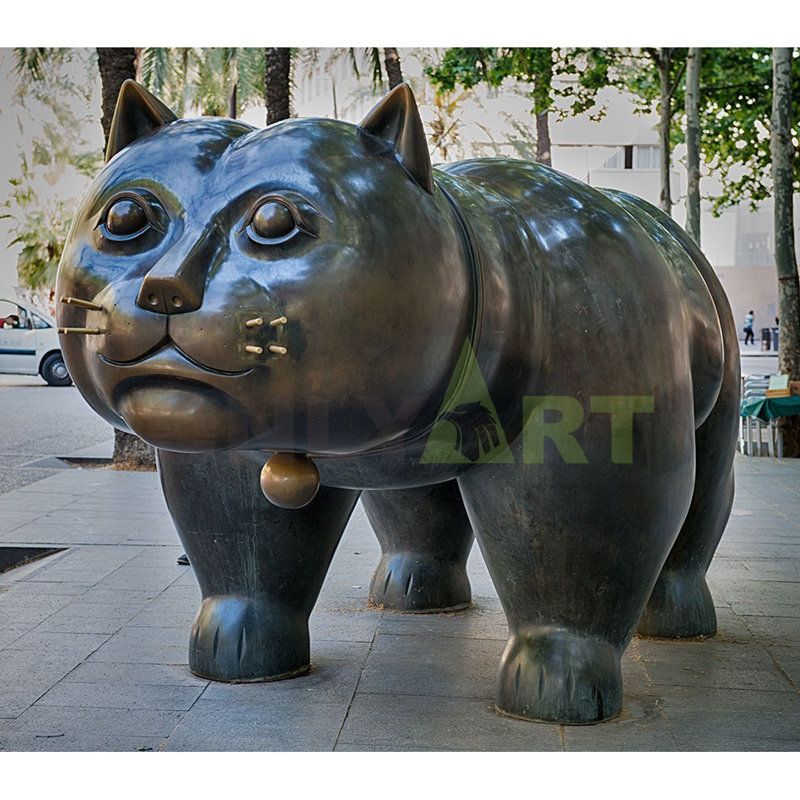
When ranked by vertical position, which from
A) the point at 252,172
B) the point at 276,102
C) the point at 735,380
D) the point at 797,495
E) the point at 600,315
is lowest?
the point at 797,495

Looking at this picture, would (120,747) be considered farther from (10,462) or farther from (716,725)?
(10,462)

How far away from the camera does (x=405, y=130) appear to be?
2.63 meters

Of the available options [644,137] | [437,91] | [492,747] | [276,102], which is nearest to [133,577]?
[492,747]

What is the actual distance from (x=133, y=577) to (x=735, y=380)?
2.80 meters

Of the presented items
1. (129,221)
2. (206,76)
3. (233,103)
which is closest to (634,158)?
(206,76)

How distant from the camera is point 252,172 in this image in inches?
99.7

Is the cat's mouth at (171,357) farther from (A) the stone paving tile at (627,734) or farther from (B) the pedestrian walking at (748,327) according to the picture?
(B) the pedestrian walking at (748,327)

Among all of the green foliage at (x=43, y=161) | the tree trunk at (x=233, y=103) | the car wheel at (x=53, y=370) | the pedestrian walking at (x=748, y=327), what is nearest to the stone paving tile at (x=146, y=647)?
the green foliage at (x=43, y=161)

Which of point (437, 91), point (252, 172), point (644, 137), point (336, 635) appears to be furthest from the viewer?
point (644, 137)

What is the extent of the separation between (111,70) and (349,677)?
21.7 feet

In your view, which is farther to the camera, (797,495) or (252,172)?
(797,495)

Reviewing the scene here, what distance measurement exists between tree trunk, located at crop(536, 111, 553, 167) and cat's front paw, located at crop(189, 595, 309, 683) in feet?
35.3

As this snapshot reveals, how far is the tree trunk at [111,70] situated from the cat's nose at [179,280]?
6.97 metres

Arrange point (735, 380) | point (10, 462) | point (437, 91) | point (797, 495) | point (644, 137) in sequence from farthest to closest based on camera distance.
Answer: point (644, 137)
point (437, 91)
point (10, 462)
point (797, 495)
point (735, 380)
